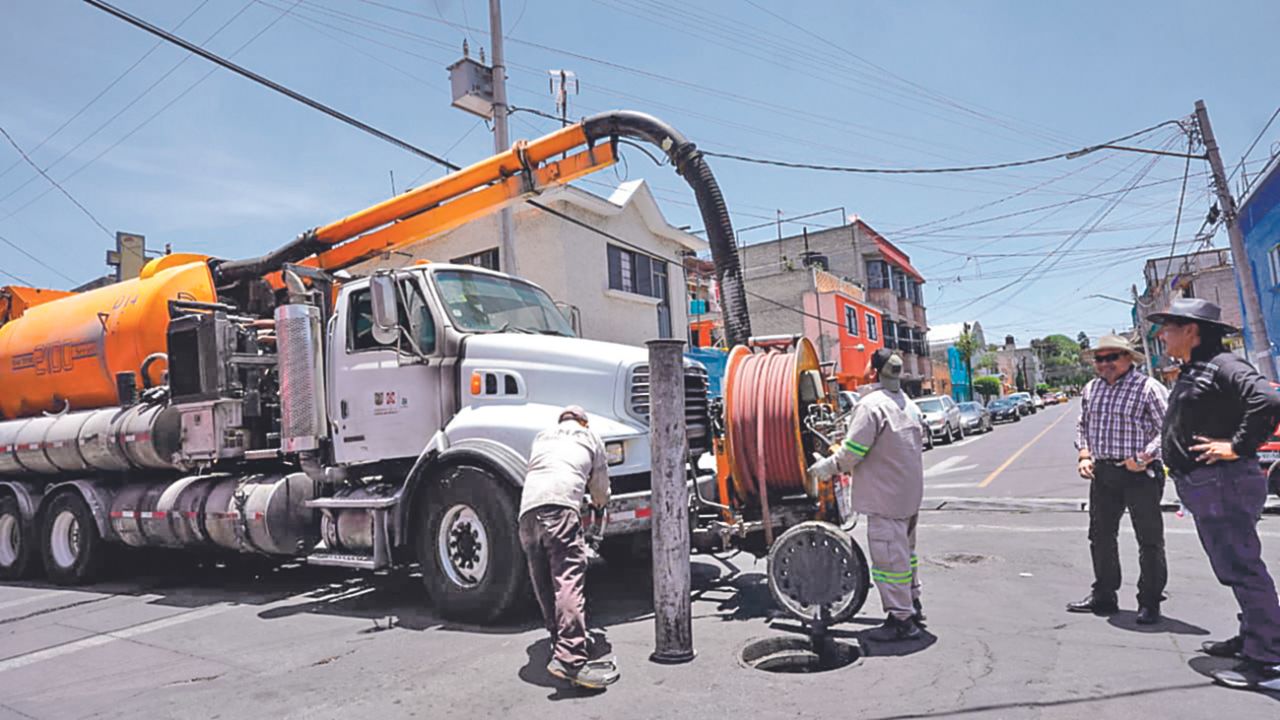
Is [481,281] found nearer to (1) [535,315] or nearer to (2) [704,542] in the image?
(1) [535,315]

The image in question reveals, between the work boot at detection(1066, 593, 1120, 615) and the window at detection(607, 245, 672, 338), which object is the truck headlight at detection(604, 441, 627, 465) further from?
A: the window at detection(607, 245, 672, 338)

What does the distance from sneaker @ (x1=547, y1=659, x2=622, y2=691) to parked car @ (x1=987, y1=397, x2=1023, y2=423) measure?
41.8 meters

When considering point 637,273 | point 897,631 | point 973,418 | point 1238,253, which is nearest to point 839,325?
point 973,418

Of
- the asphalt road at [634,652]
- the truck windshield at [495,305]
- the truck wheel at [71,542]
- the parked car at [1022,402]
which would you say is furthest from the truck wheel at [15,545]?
the parked car at [1022,402]

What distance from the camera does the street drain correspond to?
16.5ft

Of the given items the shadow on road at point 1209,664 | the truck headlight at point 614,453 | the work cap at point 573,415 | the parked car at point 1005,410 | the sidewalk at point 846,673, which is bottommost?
the shadow on road at point 1209,664

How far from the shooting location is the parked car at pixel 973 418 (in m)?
31.0

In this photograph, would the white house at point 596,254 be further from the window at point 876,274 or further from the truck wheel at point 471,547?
the window at point 876,274

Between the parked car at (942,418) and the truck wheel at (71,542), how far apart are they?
21880 mm

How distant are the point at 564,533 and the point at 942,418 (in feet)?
77.5

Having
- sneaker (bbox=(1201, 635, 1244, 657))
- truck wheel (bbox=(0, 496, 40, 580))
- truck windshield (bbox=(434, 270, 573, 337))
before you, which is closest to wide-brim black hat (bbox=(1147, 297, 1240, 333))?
sneaker (bbox=(1201, 635, 1244, 657))

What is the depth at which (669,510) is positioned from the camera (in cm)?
521

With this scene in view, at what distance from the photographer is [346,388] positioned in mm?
7488

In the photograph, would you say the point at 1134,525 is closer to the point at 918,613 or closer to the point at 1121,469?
the point at 1121,469
